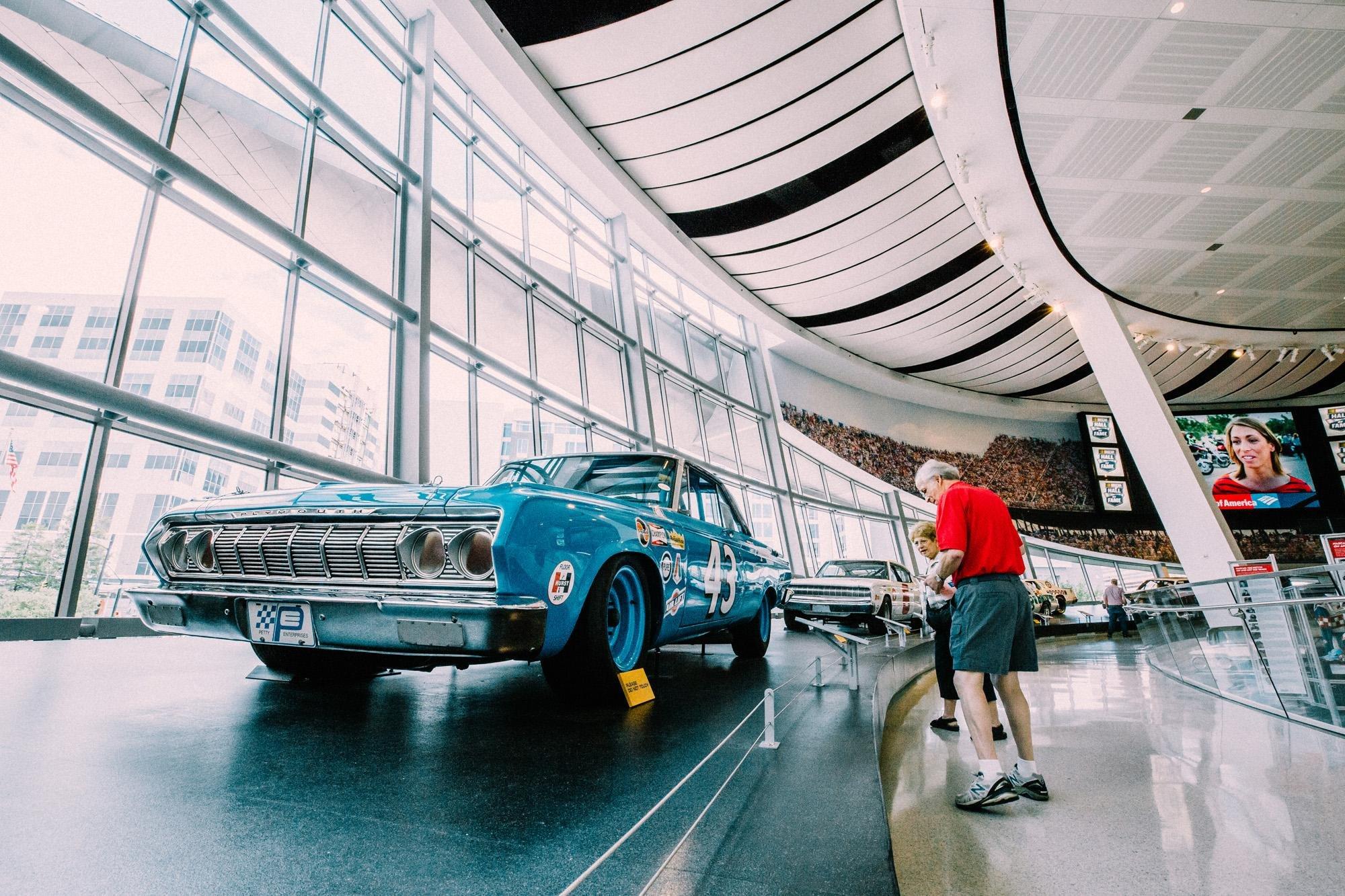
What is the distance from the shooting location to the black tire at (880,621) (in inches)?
352

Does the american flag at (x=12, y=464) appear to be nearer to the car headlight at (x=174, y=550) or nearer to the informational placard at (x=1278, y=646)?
the car headlight at (x=174, y=550)

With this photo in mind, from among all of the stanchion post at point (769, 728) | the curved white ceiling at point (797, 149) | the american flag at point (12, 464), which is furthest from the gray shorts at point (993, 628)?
the curved white ceiling at point (797, 149)

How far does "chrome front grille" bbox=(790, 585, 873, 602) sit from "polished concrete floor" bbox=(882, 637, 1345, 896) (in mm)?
3819

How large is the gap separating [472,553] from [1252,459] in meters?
37.0

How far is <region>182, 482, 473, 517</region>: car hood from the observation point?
7.27ft

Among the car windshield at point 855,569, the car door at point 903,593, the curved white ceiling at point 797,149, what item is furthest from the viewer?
the car windshield at point 855,569

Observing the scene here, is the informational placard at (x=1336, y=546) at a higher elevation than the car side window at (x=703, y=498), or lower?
lower

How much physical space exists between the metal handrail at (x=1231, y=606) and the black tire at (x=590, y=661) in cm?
449

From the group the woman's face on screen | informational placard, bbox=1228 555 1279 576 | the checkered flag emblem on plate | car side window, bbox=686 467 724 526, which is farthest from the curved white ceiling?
the woman's face on screen

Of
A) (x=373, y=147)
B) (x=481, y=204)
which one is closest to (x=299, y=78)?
(x=373, y=147)

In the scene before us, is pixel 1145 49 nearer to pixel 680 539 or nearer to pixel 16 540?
pixel 680 539

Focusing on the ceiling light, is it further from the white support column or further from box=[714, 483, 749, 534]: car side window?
box=[714, 483, 749, 534]: car side window

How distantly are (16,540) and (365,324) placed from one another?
159 inches

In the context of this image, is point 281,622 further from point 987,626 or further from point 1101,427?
point 1101,427
